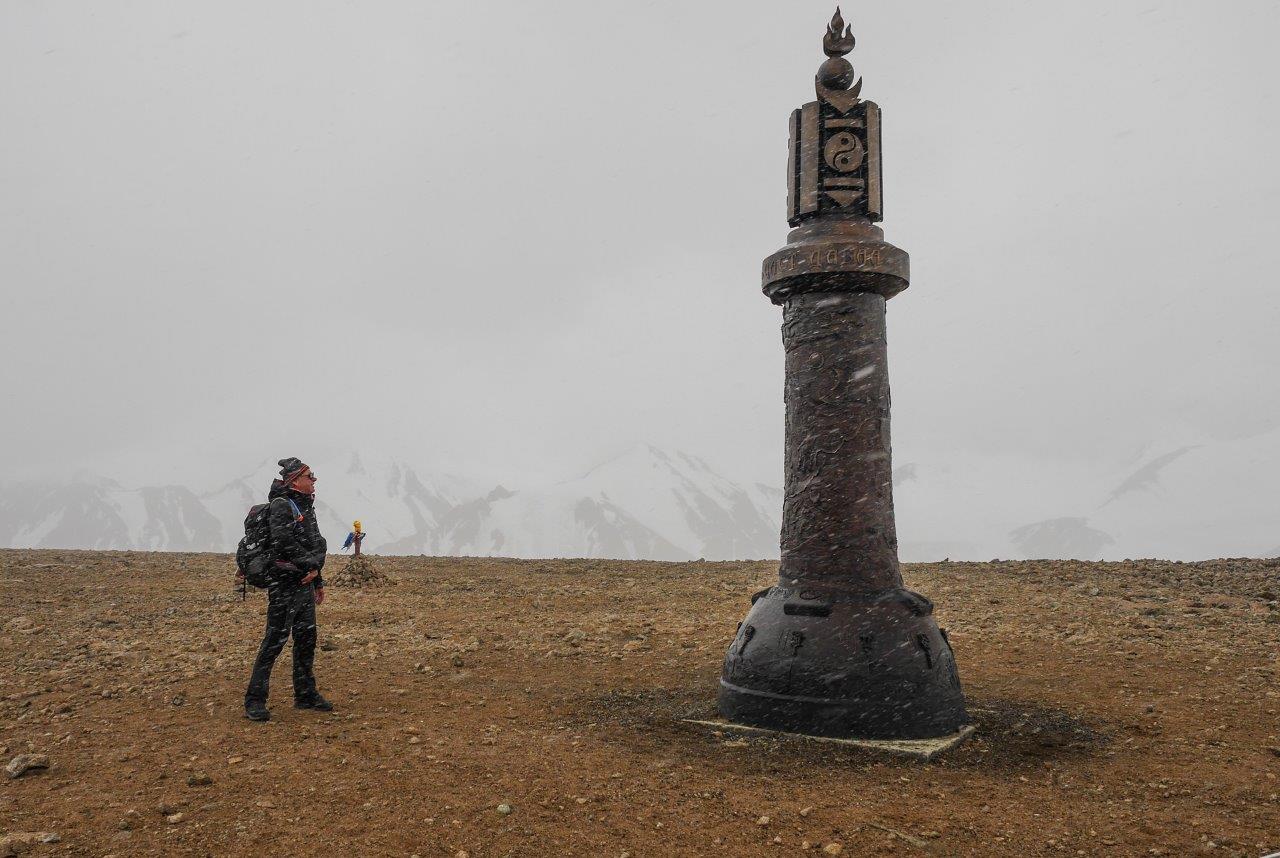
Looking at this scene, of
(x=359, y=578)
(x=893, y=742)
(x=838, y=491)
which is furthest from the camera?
(x=359, y=578)

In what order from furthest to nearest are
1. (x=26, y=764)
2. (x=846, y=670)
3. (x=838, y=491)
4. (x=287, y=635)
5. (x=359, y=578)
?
(x=359, y=578)
(x=287, y=635)
(x=838, y=491)
(x=846, y=670)
(x=26, y=764)

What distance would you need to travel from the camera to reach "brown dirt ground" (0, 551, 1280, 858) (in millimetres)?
4039

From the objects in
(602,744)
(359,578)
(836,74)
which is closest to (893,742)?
(602,744)

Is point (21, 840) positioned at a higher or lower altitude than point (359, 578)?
lower

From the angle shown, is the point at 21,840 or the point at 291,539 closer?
the point at 21,840

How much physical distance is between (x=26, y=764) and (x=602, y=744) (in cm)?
308

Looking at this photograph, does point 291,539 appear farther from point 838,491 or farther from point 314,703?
point 838,491

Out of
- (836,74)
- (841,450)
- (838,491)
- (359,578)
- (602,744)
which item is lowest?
(602,744)

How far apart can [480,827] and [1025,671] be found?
16.7 feet

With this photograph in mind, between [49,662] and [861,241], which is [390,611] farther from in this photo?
[861,241]

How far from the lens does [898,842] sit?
12.8 feet

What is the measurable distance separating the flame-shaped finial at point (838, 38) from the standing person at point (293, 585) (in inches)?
179

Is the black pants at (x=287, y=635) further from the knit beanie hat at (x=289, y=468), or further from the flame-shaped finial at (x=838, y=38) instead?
the flame-shaped finial at (x=838, y=38)

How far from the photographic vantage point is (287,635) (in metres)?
6.18
